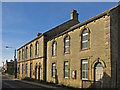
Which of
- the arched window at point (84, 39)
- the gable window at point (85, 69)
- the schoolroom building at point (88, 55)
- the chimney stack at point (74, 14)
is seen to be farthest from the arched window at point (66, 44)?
the chimney stack at point (74, 14)

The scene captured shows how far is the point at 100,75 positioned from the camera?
14.5m

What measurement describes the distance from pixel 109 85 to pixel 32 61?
20.5 metres

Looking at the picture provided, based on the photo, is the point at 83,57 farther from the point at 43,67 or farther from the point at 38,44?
the point at 38,44

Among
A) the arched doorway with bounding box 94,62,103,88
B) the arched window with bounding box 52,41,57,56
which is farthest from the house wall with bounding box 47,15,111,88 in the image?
the arched window with bounding box 52,41,57,56

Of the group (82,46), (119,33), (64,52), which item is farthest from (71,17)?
(119,33)

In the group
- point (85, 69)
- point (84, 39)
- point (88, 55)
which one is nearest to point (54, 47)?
point (84, 39)

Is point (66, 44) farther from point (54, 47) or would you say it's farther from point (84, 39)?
point (84, 39)

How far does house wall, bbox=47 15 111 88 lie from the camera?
14.2 m

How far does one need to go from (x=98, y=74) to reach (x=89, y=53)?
2533 millimetres

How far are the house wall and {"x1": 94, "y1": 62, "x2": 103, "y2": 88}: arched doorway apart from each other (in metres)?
0.33

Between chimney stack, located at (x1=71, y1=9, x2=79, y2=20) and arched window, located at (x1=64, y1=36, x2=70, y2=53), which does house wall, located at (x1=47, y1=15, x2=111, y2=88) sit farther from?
chimney stack, located at (x1=71, y1=9, x2=79, y2=20)

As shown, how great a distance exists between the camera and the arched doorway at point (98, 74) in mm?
14383

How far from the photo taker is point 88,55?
53.7 feet

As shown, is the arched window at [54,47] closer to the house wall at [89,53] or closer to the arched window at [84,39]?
the house wall at [89,53]
